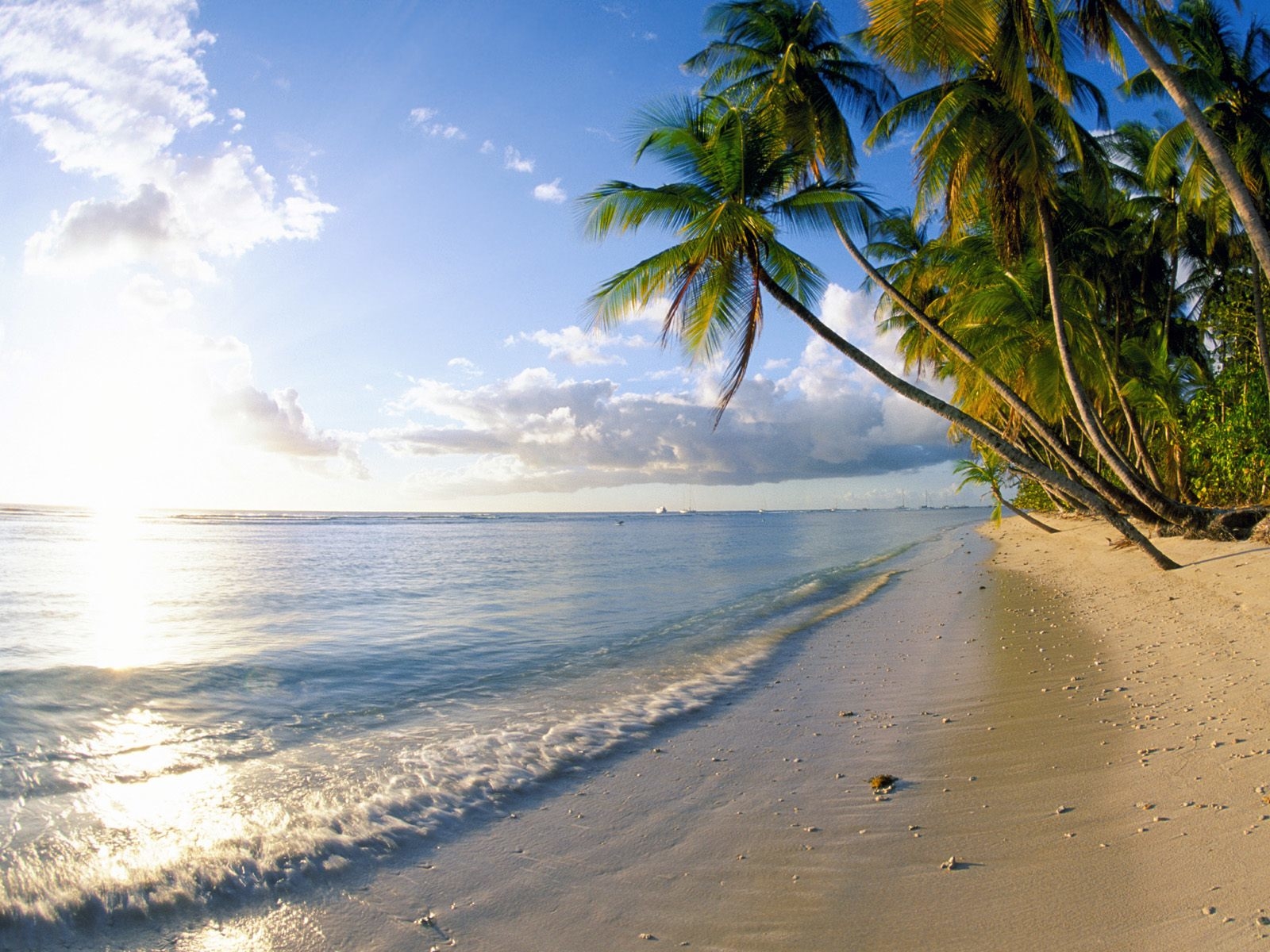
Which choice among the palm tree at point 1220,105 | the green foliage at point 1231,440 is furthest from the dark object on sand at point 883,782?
the green foliage at point 1231,440

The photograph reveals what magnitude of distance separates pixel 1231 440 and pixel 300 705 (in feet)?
67.9

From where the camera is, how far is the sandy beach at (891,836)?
2883 millimetres

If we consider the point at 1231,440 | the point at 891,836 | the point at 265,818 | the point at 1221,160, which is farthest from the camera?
the point at 1231,440

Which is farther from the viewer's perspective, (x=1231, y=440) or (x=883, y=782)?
(x=1231, y=440)

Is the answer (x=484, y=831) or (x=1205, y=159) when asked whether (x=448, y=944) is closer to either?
(x=484, y=831)

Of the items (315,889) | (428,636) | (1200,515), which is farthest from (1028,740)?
(1200,515)

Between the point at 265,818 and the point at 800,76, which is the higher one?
the point at 800,76

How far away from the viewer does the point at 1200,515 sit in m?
12.7

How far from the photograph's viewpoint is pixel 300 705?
24.0 feet

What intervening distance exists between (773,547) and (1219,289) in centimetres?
1939

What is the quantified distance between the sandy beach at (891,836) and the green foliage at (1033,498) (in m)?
31.8

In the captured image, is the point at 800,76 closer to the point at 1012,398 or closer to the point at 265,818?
the point at 1012,398

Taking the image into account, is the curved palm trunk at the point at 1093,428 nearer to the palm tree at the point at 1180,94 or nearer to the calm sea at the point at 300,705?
the palm tree at the point at 1180,94

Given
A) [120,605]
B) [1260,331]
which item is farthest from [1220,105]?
[120,605]
